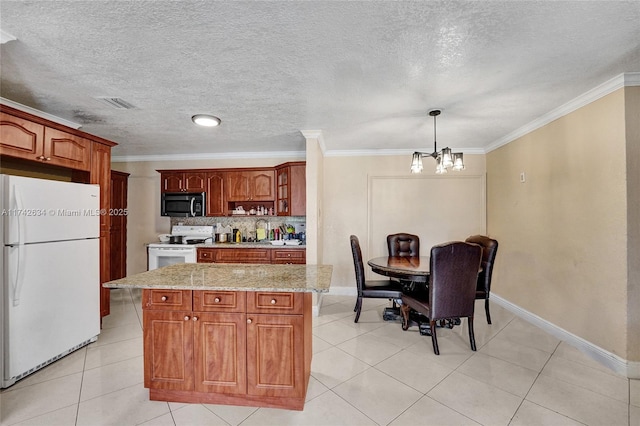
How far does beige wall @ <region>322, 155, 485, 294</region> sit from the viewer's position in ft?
14.9

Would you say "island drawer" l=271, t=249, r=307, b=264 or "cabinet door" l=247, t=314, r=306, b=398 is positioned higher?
"island drawer" l=271, t=249, r=307, b=264

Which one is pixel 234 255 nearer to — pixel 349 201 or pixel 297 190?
pixel 297 190

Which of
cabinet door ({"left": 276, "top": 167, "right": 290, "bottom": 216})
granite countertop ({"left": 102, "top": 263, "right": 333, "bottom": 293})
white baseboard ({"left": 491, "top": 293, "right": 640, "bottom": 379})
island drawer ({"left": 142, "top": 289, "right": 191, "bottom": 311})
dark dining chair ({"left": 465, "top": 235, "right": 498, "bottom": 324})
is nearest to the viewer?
granite countertop ({"left": 102, "top": 263, "right": 333, "bottom": 293})

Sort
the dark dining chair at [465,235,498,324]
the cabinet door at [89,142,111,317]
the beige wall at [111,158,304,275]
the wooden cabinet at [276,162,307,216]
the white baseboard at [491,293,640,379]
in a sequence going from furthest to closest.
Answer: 1. the beige wall at [111,158,304,275]
2. the wooden cabinet at [276,162,307,216]
3. the dark dining chair at [465,235,498,324]
4. the cabinet door at [89,142,111,317]
5. the white baseboard at [491,293,640,379]

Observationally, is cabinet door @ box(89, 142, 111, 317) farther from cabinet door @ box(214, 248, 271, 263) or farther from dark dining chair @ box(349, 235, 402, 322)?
dark dining chair @ box(349, 235, 402, 322)

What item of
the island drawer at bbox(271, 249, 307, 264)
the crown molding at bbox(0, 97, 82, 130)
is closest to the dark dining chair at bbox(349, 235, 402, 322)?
the island drawer at bbox(271, 249, 307, 264)

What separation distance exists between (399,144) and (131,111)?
3492 mm

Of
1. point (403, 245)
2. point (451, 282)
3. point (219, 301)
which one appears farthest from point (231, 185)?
point (451, 282)

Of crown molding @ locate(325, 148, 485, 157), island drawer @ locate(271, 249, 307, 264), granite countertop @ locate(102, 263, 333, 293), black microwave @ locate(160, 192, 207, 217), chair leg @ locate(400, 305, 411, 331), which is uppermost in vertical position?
crown molding @ locate(325, 148, 485, 157)

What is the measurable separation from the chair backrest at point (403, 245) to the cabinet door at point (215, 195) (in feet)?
9.40

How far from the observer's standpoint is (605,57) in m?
1.92

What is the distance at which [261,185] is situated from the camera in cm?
462

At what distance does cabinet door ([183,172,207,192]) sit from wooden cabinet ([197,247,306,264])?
1.07 meters

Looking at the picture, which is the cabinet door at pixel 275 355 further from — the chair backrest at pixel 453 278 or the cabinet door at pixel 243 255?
the cabinet door at pixel 243 255
